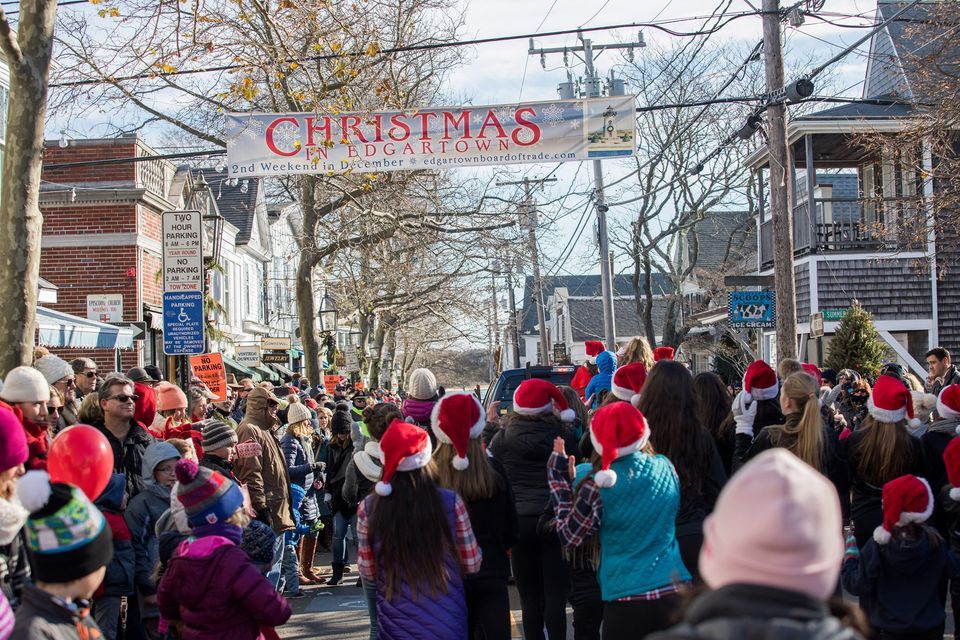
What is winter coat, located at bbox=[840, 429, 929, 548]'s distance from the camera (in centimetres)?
673

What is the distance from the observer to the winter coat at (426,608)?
520 centimetres

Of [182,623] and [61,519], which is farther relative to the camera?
[182,623]

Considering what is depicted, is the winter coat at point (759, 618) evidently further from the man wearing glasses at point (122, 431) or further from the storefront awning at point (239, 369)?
the storefront awning at point (239, 369)

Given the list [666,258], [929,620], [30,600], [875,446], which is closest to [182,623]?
[30,600]

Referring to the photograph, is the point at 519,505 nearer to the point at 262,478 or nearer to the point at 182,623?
the point at 182,623

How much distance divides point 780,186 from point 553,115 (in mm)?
3259

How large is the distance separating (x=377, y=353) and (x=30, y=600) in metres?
46.9

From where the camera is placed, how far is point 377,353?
5031 centimetres

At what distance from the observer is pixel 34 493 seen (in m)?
3.55

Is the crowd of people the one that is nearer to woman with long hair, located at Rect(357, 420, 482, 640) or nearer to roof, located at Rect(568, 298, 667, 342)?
woman with long hair, located at Rect(357, 420, 482, 640)

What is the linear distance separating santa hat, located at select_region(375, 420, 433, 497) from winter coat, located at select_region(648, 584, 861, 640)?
3.15 metres

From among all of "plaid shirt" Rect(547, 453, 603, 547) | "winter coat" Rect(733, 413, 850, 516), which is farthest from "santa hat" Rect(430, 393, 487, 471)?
"winter coat" Rect(733, 413, 850, 516)

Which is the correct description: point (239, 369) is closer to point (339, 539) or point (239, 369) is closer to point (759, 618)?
point (339, 539)

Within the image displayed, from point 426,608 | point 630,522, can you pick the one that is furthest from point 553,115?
point 426,608
